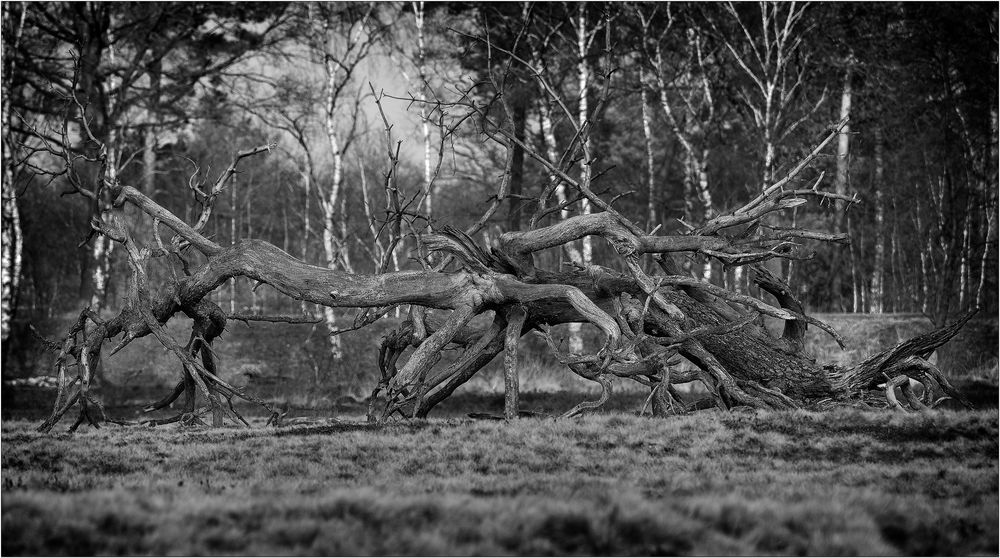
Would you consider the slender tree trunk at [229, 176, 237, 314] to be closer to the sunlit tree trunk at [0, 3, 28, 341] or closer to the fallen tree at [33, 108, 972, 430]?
the sunlit tree trunk at [0, 3, 28, 341]

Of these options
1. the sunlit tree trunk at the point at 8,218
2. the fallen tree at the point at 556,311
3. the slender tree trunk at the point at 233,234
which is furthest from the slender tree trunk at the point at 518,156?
the fallen tree at the point at 556,311

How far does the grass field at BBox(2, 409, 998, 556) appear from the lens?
5.61 meters

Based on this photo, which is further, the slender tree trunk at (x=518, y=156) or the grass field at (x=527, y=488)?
the slender tree trunk at (x=518, y=156)

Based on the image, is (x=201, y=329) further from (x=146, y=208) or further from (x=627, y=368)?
(x=627, y=368)

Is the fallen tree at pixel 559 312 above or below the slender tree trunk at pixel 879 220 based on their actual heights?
below

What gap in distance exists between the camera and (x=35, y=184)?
31.6m

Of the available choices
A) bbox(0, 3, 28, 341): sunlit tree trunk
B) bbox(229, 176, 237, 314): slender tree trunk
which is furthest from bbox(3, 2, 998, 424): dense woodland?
bbox(229, 176, 237, 314): slender tree trunk

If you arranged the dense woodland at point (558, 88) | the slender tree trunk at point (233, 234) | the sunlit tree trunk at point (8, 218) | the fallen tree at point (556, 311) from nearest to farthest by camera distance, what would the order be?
the fallen tree at point (556, 311) < the sunlit tree trunk at point (8, 218) < the dense woodland at point (558, 88) < the slender tree trunk at point (233, 234)

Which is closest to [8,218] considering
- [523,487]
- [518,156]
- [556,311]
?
[556,311]

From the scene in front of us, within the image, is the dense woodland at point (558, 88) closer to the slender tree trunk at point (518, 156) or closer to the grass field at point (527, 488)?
the slender tree trunk at point (518, 156)

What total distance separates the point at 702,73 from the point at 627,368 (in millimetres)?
14885

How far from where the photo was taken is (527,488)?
702 cm

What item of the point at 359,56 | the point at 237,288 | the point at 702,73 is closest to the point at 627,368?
the point at 359,56

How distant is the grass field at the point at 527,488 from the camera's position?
5609 mm
